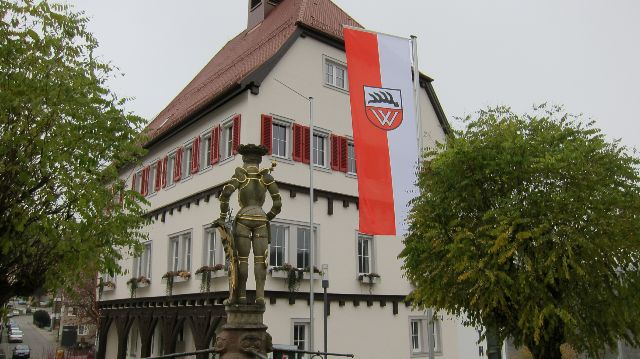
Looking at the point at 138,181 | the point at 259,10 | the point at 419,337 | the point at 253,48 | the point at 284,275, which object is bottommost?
the point at 419,337

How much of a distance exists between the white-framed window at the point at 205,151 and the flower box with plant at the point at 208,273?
3.64 meters

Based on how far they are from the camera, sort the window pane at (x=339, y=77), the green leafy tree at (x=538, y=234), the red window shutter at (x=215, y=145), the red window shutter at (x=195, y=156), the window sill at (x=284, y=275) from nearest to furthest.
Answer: the green leafy tree at (x=538, y=234), the window sill at (x=284, y=275), the red window shutter at (x=215, y=145), the red window shutter at (x=195, y=156), the window pane at (x=339, y=77)

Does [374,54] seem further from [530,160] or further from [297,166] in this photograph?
[530,160]

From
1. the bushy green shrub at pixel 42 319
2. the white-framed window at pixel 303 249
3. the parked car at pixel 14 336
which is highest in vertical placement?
the white-framed window at pixel 303 249

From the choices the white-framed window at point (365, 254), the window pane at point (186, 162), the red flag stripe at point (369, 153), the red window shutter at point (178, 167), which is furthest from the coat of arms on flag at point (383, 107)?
the red window shutter at point (178, 167)

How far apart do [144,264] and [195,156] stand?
235 inches

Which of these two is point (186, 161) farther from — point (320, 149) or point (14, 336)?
point (14, 336)

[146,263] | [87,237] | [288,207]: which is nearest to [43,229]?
[87,237]

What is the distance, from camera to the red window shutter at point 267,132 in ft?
58.6

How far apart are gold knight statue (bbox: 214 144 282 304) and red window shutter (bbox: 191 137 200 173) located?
1113 cm

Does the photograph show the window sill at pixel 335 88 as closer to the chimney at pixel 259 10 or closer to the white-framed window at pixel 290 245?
the white-framed window at pixel 290 245

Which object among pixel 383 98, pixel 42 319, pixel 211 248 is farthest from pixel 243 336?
pixel 42 319

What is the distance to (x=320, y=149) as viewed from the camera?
19766 millimetres

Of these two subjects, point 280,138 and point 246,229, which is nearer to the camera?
point 246,229
